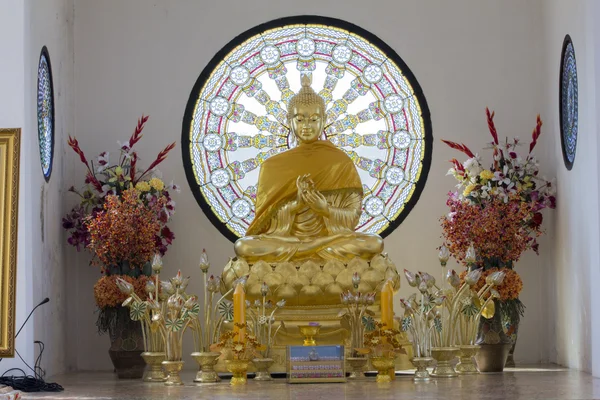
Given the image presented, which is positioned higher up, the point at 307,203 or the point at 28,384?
the point at 307,203

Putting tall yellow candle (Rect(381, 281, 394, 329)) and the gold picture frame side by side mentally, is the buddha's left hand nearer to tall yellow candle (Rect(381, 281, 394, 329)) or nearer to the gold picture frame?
tall yellow candle (Rect(381, 281, 394, 329))

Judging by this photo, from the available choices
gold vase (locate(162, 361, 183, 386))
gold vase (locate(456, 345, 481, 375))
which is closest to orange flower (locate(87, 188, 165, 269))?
gold vase (locate(162, 361, 183, 386))

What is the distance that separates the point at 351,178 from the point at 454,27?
1.90m

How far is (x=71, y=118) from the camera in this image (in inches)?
369

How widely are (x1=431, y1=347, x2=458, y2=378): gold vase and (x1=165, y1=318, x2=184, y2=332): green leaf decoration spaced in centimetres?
157

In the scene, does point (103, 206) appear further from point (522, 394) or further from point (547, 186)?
point (522, 394)

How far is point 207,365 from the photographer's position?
679 centimetres

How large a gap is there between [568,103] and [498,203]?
3.25 ft

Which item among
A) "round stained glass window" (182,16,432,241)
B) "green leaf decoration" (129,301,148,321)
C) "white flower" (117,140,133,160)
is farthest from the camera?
"round stained glass window" (182,16,432,241)

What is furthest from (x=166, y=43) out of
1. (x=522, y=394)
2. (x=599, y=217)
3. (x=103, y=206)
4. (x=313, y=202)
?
(x=522, y=394)

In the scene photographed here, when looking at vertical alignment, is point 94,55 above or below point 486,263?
above

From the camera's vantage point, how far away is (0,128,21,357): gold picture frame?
682 centimetres

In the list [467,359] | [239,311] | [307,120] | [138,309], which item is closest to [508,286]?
[467,359]

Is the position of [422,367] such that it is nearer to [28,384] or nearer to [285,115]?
[28,384]
